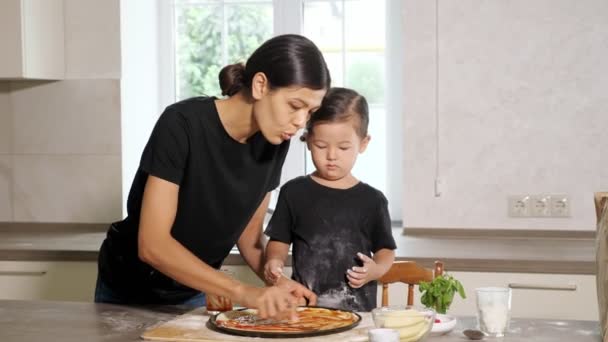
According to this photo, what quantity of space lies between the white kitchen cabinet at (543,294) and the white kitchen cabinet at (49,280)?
1.16 metres

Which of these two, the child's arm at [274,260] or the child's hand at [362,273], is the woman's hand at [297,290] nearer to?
the child's arm at [274,260]

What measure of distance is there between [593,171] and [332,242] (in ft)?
4.55

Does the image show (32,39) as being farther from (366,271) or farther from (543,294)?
(543,294)

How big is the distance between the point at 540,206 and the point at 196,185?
1.71 meters

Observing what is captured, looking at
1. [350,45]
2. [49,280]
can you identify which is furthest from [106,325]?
[350,45]

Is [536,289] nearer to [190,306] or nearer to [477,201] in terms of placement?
[477,201]

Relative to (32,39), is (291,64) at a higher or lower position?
lower

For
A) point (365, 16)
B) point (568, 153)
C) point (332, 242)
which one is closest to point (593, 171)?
point (568, 153)

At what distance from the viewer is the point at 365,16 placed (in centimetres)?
394

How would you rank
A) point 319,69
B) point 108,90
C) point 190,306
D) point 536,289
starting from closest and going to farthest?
point 319,69 → point 190,306 → point 536,289 → point 108,90

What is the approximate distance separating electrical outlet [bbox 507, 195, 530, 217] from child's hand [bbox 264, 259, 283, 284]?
1.44 m

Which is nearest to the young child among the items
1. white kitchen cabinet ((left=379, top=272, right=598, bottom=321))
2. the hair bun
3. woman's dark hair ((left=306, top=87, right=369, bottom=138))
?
woman's dark hair ((left=306, top=87, right=369, bottom=138))

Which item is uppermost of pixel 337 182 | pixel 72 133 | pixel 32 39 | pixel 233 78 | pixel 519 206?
pixel 32 39

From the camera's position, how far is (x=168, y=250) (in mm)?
2023
